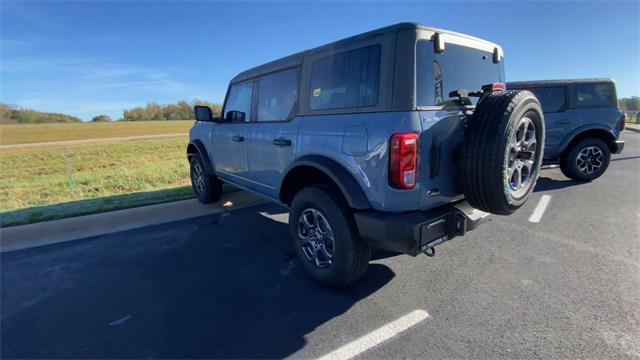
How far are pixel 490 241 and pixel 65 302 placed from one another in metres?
4.32

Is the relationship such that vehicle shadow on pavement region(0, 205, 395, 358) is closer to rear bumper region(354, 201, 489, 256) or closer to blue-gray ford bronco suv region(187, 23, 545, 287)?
blue-gray ford bronco suv region(187, 23, 545, 287)

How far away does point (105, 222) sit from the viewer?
185 inches

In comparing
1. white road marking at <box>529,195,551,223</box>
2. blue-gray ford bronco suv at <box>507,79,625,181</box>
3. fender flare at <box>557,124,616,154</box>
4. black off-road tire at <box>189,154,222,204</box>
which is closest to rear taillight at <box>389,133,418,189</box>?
white road marking at <box>529,195,551,223</box>

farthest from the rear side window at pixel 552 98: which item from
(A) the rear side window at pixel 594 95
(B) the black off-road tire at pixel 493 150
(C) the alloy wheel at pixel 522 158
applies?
(B) the black off-road tire at pixel 493 150

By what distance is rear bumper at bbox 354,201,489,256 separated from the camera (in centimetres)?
221

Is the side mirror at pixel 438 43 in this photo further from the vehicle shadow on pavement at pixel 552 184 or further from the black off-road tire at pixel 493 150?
the vehicle shadow on pavement at pixel 552 184

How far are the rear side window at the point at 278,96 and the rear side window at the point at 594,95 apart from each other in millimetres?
6050

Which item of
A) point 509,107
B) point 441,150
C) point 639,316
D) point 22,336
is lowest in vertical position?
point 22,336

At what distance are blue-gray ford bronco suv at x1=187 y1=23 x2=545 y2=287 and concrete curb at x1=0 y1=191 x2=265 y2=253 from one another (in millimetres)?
2626

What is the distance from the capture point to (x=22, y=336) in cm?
232

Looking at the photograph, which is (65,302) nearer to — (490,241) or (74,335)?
(74,335)

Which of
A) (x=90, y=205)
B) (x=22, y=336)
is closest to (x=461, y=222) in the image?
(x=22, y=336)

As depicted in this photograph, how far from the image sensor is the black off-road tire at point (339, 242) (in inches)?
99.2

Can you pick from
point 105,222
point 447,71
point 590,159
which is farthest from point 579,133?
point 105,222
